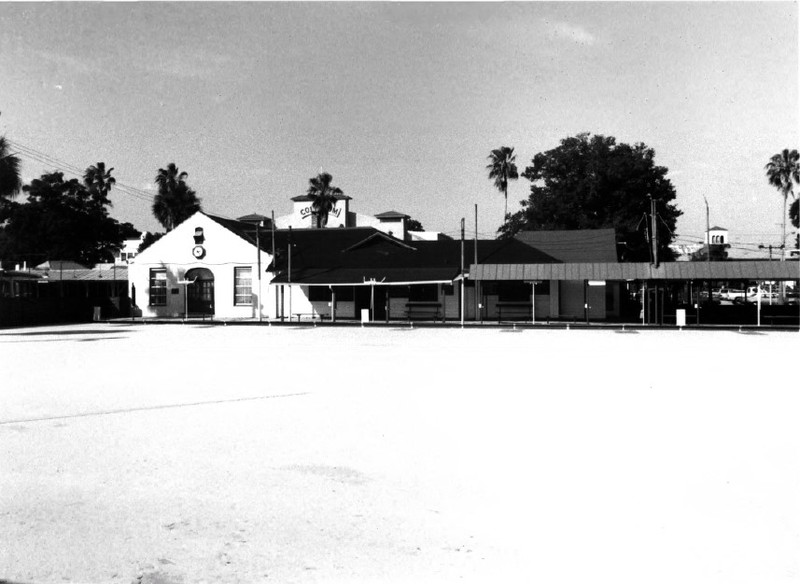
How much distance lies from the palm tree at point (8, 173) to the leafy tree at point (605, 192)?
4072 cm

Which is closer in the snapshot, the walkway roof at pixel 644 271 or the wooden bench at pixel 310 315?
the walkway roof at pixel 644 271

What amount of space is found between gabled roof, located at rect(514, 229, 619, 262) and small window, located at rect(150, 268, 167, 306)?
2311 centimetres

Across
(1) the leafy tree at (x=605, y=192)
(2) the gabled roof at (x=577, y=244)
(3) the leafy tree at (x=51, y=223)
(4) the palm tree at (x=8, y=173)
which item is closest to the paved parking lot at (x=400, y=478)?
(4) the palm tree at (x=8, y=173)

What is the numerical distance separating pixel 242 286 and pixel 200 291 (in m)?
2.91

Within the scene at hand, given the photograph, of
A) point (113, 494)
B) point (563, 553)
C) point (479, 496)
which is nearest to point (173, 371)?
point (113, 494)

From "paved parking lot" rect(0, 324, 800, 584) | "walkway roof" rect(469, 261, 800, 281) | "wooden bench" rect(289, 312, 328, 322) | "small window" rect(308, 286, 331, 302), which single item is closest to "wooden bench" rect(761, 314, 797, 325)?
"walkway roof" rect(469, 261, 800, 281)

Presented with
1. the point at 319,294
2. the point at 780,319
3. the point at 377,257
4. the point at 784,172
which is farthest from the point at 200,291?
the point at 784,172

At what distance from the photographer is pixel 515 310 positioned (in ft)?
A: 126

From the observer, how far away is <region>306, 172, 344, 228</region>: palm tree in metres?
72.6

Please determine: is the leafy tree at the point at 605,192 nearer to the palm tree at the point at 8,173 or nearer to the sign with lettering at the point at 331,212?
the sign with lettering at the point at 331,212

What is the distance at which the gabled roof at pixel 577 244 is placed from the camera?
145 feet

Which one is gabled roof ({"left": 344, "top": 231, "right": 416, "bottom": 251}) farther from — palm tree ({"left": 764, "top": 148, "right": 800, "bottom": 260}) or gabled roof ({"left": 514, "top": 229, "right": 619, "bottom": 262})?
palm tree ({"left": 764, "top": 148, "right": 800, "bottom": 260})

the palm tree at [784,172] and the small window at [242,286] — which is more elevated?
the palm tree at [784,172]

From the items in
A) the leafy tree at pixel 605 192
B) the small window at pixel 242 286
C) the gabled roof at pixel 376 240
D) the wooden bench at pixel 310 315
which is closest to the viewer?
the wooden bench at pixel 310 315
